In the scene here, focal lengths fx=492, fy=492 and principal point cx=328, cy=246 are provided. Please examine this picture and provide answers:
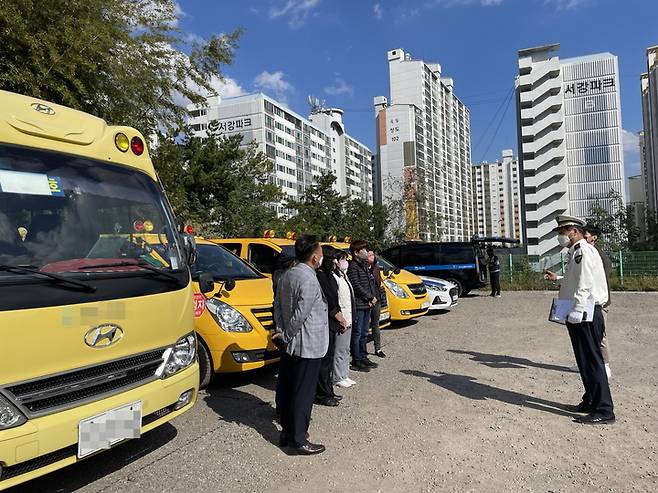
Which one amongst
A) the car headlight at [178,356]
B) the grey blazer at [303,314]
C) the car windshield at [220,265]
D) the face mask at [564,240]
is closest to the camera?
the car headlight at [178,356]

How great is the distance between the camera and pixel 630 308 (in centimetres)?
1251

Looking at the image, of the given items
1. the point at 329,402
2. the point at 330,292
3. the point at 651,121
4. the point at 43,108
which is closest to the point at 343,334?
the point at 329,402

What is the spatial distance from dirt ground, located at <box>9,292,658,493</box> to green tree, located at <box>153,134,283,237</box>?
996 cm

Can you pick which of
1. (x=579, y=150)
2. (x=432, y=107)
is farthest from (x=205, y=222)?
(x=432, y=107)

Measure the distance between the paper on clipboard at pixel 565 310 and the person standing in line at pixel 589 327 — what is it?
0.10ft

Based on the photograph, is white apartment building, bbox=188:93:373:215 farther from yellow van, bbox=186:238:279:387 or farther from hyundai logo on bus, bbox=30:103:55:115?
hyundai logo on bus, bbox=30:103:55:115

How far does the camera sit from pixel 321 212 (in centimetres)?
2948

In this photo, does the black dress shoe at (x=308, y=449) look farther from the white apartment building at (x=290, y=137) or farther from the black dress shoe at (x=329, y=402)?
the white apartment building at (x=290, y=137)

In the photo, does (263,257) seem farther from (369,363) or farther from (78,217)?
(78,217)

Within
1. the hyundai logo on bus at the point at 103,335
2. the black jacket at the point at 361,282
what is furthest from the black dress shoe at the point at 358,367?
the hyundai logo on bus at the point at 103,335

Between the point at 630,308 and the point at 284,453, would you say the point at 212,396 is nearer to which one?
the point at 284,453

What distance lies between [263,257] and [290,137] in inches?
3362

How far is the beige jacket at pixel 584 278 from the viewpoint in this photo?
4.67m

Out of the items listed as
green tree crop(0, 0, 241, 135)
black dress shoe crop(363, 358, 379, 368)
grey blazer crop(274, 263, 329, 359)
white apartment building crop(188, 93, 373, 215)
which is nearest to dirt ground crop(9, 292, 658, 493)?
black dress shoe crop(363, 358, 379, 368)
